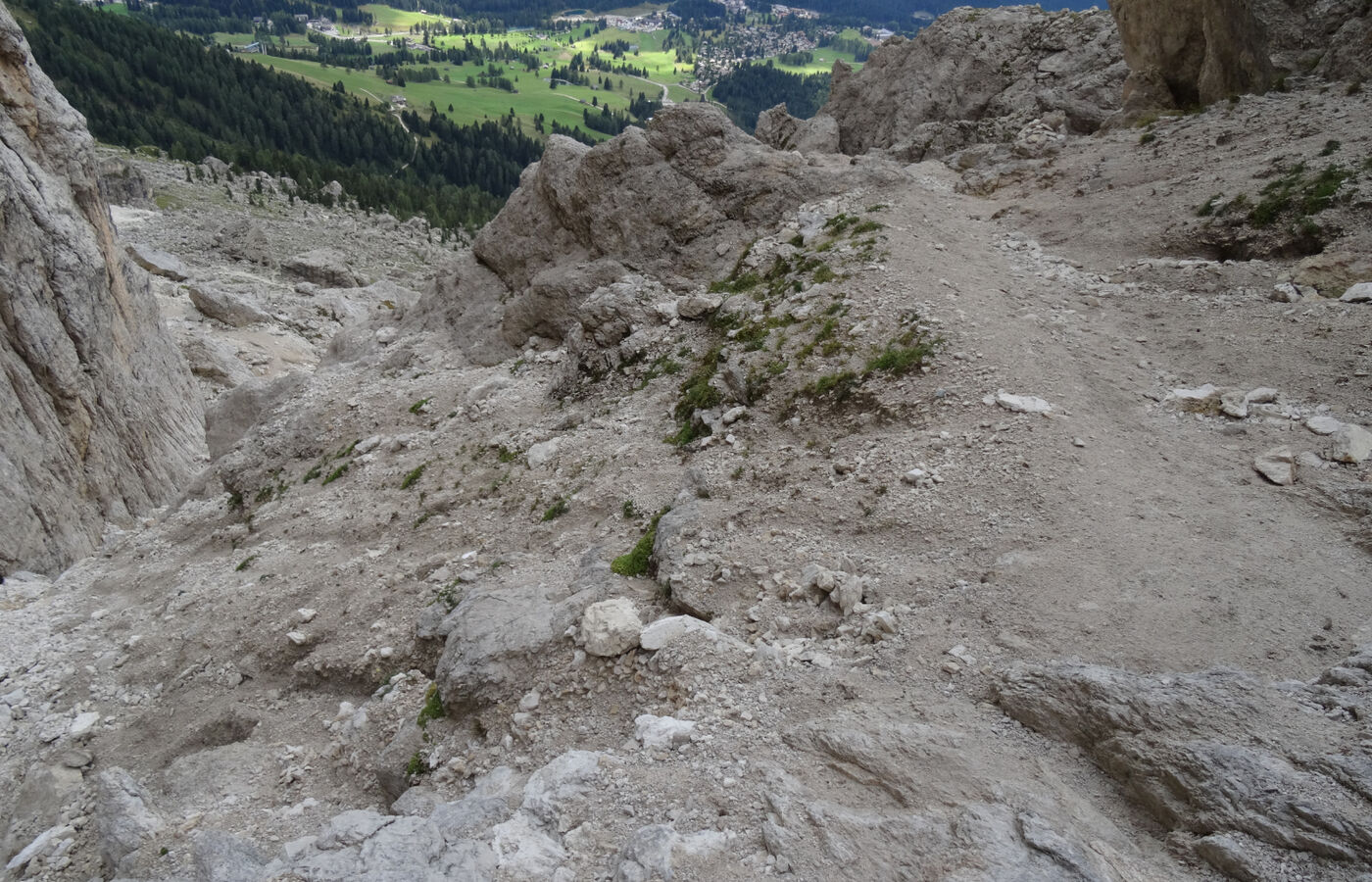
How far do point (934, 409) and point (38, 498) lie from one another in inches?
889

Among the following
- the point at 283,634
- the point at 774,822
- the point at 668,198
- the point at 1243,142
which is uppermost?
the point at 1243,142

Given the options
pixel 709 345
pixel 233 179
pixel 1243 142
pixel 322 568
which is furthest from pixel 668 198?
pixel 233 179

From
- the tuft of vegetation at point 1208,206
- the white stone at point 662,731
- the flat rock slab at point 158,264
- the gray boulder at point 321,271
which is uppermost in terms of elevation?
the tuft of vegetation at point 1208,206

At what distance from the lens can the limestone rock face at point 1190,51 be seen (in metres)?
23.3

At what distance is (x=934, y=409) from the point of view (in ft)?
40.1

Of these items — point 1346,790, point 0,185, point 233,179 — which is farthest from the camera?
point 233,179

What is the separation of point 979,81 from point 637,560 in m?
33.3

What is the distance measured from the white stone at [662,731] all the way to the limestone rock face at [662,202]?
1405 cm

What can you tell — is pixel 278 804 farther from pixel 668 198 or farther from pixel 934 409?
pixel 668 198

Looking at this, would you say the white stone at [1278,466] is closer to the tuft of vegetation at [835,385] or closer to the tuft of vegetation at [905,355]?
the tuft of vegetation at [905,355]

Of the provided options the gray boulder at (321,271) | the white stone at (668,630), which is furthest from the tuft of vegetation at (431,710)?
the gray boulder at (321,271)

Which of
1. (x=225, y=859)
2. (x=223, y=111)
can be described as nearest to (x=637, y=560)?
(x=225, y=859)

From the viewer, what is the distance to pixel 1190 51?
25.5 metres

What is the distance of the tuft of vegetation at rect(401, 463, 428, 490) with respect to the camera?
16.2m
